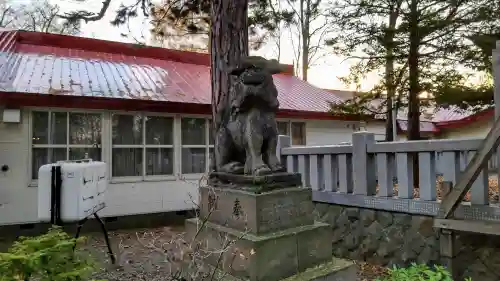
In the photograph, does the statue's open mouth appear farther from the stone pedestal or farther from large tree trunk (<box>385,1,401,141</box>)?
large tree trunk (<box>385,1,401,141</box>)

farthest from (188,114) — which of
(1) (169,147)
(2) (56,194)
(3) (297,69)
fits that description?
(3) (297,69)

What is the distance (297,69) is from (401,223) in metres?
15.1

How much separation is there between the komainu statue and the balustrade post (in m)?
1.83

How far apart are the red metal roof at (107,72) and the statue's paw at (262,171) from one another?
4.68m

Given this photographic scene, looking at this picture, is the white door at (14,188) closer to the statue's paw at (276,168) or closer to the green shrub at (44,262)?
the green shrub at (44,262)

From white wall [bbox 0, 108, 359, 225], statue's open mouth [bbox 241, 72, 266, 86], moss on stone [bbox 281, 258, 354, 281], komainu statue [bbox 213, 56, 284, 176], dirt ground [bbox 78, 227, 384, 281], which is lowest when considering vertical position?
dirt ground [bbox 78, 227, 384, 281]

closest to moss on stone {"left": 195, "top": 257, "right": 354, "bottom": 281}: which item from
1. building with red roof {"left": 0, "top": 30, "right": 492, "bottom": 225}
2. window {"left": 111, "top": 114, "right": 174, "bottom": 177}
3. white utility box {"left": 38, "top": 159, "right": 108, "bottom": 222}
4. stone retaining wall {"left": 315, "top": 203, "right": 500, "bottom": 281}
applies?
stone retaining wall {"left": 315, "top": 203, "right": 500, "bottom": 281}

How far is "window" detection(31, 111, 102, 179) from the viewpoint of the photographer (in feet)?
21.7

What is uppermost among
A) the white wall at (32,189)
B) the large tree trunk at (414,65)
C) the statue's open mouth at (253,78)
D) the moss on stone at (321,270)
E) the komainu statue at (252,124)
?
the large tree trunk at (414,65)

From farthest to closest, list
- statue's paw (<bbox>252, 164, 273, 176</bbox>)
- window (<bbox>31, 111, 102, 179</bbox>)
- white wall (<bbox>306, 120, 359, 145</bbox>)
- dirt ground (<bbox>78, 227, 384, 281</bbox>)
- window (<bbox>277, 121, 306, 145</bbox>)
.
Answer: white wall (<bbox>306, 120, 359, 145</bbox>)
window (<bbox>277, 121, 306, 145</bbox>)
window (<bbox>31, 111, 102, 179</bbox>)
dirt ground (<bbox>78, 227, 384, 281</bbox>)
statue's paw (<bbox>252, 164, 273, 176</bbox>)

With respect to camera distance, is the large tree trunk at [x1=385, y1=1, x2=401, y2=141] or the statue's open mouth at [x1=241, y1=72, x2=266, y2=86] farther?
the large tree trunk at [x1=385, y1=1, x2=401, y2=141]

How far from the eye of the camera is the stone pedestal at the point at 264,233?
297 centimetres

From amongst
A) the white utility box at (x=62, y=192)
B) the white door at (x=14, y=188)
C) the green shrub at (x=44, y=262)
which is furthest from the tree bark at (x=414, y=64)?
the white door at (x=14, y=188)

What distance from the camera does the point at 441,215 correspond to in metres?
3.73
